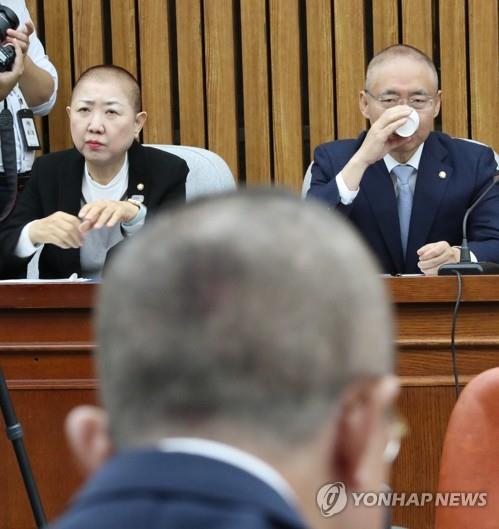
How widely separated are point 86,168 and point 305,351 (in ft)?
9.62

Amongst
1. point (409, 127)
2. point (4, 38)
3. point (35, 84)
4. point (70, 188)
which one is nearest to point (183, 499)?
point (4, 38)

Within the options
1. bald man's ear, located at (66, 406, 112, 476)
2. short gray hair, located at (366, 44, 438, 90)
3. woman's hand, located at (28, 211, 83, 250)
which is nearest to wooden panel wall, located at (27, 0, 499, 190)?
short gray hair, located at (366, 44, 438, 90)

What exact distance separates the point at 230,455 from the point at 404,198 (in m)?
2.81

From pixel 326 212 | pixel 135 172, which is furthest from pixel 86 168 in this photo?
pixel 326 212

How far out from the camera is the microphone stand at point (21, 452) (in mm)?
2123

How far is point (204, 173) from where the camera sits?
11.3 feet

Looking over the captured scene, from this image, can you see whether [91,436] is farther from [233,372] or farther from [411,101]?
[411,101]

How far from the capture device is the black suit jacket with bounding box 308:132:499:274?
10.5 ft

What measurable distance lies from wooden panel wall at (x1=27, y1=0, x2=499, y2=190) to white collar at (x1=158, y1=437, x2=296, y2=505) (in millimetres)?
3608

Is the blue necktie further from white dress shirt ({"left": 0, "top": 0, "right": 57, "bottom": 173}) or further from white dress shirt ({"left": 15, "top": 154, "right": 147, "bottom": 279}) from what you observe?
white dress shirt ({"left": 0, "top": 0, "right": 57, "bottom": 173})

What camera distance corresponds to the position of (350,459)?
21.8 inches

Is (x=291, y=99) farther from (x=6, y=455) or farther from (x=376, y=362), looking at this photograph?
(x=376, y=362)

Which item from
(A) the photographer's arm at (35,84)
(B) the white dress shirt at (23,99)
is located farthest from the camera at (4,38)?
(B) the white dress shirt at (23,99)

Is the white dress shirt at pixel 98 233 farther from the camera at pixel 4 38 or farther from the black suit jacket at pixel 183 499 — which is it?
the black suit jacket at pixel 183 499
